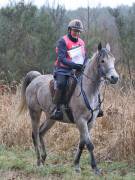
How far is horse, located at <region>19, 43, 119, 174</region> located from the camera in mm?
7543

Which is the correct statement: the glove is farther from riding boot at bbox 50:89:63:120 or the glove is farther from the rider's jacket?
riding boot at bbox 50:89:63:120

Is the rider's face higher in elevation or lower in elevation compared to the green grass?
higher

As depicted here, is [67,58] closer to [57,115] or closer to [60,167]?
[57,115]

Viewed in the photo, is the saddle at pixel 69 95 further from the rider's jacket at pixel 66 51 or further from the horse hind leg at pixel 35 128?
the horse hind leg at pixel 35 128

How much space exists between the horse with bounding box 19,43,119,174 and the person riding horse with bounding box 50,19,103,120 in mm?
194

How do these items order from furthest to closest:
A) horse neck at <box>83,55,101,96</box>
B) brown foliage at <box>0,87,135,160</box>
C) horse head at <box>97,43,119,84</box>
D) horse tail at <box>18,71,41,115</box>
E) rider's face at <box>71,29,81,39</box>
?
horse tail at <box>18,71,41,115</box> < brown foliage at <box>0,87,135,160</box> < rider's face at <box>71,29,81,39</box> < horse neck at <box>83,55,101,96</box> < horse head at <box>97,43,119,84</box>

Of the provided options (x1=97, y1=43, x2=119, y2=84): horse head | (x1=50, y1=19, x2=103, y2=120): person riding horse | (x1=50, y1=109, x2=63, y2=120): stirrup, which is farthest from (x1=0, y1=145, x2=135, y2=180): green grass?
(x1=97, y1=43, x2=119, y2=84): horse head

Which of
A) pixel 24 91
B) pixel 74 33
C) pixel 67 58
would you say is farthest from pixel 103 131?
pixel 74 33

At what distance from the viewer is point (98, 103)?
798 cm

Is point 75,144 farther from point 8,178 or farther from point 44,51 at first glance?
point 44,51

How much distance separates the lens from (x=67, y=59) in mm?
8102

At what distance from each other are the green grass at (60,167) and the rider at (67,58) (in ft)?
3.13

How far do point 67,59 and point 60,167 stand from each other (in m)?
1.84

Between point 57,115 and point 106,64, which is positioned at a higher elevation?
point 106,64
